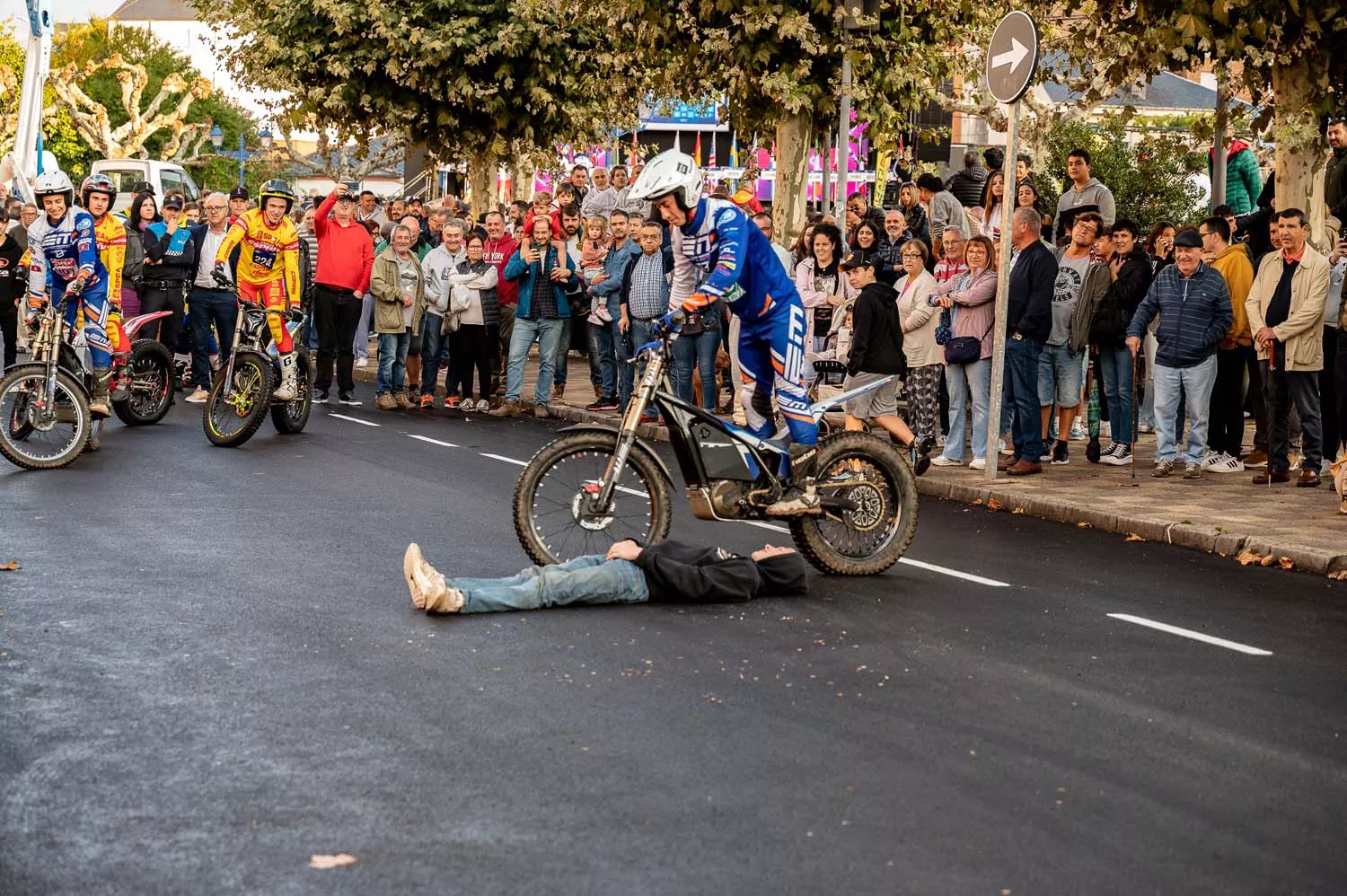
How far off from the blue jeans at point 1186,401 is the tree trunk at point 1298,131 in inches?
73.9

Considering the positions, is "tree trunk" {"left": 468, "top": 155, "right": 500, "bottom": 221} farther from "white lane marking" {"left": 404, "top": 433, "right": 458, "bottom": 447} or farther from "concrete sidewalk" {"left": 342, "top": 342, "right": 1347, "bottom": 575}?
"concrete sidewalk" {"left": 342, "top": 342, "right": 1347, "bottom": 575}

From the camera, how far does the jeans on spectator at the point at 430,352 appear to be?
21.3 metres

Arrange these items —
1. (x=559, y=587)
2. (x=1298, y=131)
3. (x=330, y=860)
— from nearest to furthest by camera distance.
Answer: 1. (x=330, y=860)
2. (x=559, y=587)
3. (x=1298, y=131)

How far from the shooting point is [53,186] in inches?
611

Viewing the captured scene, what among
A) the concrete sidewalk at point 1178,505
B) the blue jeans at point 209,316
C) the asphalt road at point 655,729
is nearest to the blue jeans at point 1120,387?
the concrete sidewalk at point 1178,505

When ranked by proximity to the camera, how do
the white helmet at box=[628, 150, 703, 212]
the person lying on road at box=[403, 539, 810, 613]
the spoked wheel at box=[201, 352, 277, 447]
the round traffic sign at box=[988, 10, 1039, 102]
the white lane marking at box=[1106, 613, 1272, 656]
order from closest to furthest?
the white lane marking at box=[1106, 613, 1272, 656] → the person lying on road at box=[403, 539, 810, 613] → the white helmet at box=[628, 150, 703, 212] → the round traffic sign at box=[988, 10, 1039, 102] → the spoked wheel at box=[201, 352, 277, 447]

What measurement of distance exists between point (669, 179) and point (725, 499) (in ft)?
5.52

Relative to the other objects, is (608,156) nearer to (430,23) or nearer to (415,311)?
(430,23)

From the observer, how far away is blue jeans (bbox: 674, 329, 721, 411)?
18.7m

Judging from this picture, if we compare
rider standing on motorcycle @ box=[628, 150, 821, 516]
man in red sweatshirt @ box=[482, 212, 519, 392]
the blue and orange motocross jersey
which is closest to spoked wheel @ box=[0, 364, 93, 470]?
the blue and orange motocross jersey

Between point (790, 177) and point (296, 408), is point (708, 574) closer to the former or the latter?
point (296, 408)

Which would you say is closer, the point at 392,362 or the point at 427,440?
the point at 427,440

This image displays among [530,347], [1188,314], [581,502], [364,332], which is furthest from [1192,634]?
[364,332]

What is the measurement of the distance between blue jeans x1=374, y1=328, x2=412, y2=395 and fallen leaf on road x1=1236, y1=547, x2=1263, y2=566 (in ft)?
37.8
